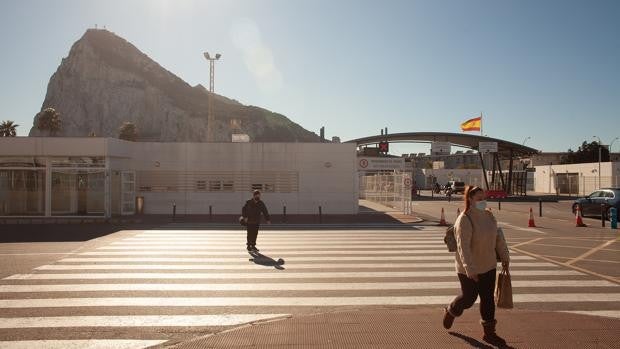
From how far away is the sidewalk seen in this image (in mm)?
5789

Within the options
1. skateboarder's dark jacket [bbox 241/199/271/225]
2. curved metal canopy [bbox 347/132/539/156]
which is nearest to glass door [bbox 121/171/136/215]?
skateboarder's dark jacket [bbox 241/199/271/225]

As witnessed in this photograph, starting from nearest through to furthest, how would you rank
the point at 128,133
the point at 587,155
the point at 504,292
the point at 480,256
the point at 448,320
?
the point at 480,256 → the point at 504,292 → the point at 448,320 → the point at 587,155 → the point at 128,133

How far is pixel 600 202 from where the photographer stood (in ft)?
82.0

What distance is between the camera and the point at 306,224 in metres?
22.1

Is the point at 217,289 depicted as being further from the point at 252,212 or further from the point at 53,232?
the point at 53,232

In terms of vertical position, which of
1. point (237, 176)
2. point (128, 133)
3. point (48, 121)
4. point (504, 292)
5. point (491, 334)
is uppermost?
point (48, 121)

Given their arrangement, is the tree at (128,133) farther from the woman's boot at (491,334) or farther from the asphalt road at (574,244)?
the woman's boot at (491,334)

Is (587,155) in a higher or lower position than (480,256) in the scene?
higher

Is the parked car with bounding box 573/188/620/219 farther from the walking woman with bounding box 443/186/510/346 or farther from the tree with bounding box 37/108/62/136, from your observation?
the tree with bounding box 37/108/62/136

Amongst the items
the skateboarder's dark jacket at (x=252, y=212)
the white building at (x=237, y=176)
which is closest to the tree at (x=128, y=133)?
the white building at (x=237, y=176)

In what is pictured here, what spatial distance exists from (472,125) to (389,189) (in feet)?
80.6

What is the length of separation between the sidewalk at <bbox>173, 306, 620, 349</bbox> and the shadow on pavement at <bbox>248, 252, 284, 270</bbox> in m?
4.43

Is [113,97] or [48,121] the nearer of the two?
[48,121]

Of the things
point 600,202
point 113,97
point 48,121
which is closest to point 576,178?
point 600,202
